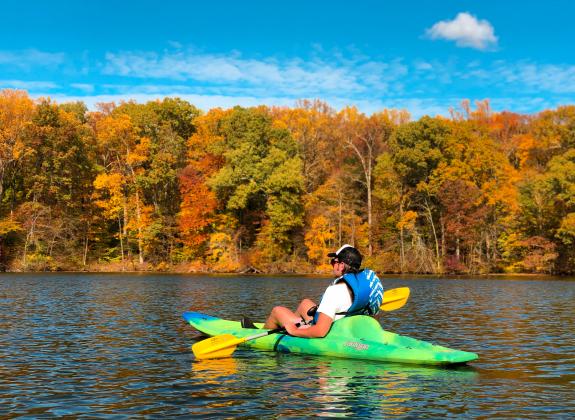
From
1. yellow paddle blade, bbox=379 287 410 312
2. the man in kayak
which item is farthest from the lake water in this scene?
yellow paddle blade, bbox=379 287 410 312

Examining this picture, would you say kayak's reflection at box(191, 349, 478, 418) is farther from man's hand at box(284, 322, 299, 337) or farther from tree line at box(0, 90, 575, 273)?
tree line at box(0, 90, 575, 273)

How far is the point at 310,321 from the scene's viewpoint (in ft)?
38.0

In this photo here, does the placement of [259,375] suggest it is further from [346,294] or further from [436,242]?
[436,242]

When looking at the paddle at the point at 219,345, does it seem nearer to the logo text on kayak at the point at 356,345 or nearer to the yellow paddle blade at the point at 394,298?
the logo text on kayak at the point at 356,345

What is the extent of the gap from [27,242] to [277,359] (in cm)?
4411

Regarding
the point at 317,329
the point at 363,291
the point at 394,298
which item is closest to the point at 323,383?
the point at 317,329

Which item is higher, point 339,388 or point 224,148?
point 224,148

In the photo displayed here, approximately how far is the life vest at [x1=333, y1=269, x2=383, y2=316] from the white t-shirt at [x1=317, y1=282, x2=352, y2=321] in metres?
0.09

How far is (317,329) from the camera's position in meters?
11.0

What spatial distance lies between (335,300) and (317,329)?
2.32 feet

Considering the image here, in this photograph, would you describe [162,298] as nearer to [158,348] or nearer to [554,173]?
[158,348]

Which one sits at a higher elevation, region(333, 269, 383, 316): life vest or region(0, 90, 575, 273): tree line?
region(0, 90, 575, 273): tree line

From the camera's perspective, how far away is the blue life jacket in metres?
10.6

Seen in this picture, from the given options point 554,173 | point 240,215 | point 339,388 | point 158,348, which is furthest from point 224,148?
point 339,388
